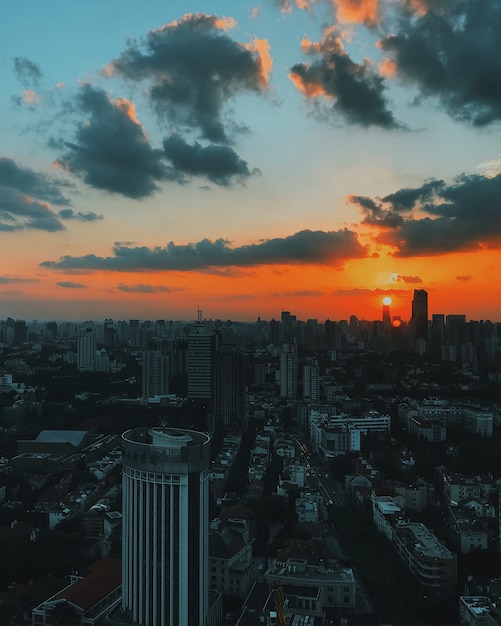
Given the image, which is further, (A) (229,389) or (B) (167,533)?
(A) (229,389)

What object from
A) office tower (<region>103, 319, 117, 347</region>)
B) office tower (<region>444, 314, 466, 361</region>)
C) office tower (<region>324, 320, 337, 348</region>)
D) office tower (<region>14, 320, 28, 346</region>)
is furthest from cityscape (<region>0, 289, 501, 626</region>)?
office tower (<region>103, 319, 117, 347</region>)

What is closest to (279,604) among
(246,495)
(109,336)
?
(246,495)

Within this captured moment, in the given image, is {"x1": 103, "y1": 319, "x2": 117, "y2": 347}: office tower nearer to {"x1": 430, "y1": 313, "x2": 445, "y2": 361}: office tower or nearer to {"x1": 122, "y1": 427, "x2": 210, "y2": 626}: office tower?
{"x1": 430, "y1": 313, "x2": 445, "y2": 361}: office tower

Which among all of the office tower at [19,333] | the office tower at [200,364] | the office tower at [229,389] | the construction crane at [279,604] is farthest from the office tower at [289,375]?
the office tower at [19,333]

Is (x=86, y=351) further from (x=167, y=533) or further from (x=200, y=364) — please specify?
(x=167, y=533)

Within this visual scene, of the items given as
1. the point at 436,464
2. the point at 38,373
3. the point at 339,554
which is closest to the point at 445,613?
the point at 339,554

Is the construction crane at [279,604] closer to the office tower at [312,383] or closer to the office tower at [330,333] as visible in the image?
the office tower at [312,383]
